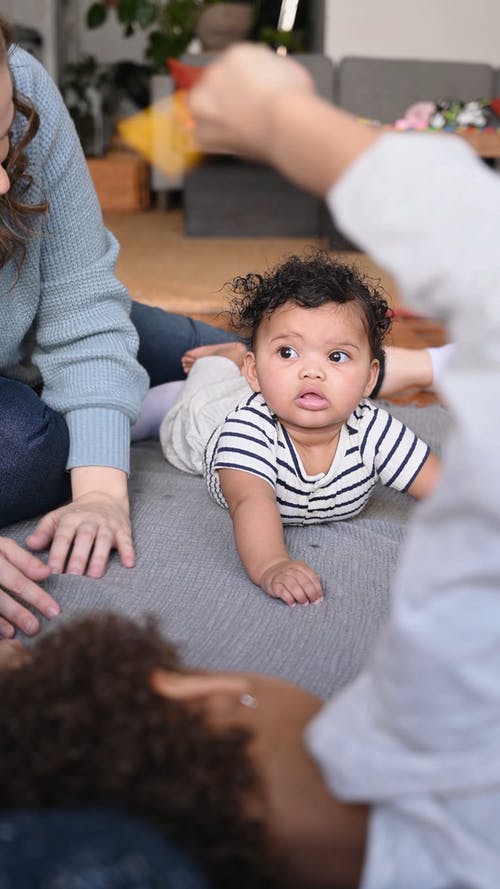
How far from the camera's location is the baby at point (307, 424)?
1.16 m

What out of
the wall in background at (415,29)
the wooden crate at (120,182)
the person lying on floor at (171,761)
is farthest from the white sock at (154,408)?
the wooden crate at (120,182)

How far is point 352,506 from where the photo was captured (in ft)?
4.10

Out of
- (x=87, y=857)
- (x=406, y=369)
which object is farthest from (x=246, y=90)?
(x=406, y=369)

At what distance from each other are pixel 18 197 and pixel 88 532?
1.30ft

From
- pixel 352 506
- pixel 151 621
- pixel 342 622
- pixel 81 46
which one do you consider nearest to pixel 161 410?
pixel 352 506

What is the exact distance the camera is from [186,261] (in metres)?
3.68

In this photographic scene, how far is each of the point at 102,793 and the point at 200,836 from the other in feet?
0.19

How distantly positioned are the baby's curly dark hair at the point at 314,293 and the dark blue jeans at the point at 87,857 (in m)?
0.79

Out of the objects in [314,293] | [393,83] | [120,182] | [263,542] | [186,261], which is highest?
[314,293]

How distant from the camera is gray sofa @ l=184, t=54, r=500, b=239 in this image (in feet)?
14.2

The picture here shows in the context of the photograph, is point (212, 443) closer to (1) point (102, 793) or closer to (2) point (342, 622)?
(2) point (342, 622)

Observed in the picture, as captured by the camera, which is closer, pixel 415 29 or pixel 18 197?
pixel 18 197

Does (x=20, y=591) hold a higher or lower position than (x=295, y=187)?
higher

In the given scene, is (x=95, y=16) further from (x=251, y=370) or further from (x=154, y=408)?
(x=251, y=370)
